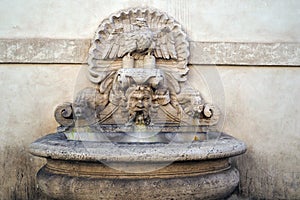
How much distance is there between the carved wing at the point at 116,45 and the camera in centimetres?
307

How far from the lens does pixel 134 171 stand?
205cm

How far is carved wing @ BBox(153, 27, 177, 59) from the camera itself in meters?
3.12

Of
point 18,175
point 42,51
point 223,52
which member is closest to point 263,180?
point 223,52

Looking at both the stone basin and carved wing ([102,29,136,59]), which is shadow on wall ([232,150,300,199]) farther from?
carved wing ([102,29,136,59])

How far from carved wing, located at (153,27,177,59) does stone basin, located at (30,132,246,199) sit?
1.14 meters

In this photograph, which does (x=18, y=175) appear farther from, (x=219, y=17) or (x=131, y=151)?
(x=219, y=17)

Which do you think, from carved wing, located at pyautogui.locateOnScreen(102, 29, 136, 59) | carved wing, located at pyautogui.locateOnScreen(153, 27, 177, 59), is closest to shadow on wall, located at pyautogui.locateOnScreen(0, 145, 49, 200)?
carved wing, located at pyautogui.locateOnScreen(102, 29, 136, 59)

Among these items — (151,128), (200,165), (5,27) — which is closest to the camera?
(200,165)

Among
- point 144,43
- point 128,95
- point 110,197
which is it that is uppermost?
point 144,43

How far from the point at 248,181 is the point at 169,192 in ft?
4.30

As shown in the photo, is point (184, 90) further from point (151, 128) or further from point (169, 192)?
point (169, 192)

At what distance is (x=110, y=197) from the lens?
200 cm

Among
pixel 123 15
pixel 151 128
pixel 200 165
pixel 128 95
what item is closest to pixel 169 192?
pixel 200 165

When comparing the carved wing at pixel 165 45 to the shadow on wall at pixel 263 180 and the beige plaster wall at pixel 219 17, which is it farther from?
the shadow on wall at pixel 263 180
